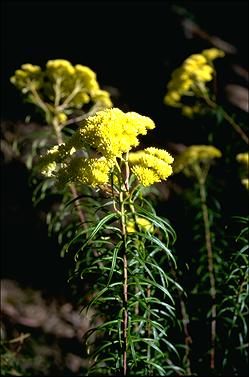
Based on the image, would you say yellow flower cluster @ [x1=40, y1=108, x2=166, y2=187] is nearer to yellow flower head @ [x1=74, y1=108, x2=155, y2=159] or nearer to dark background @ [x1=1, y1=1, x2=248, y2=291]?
yellow flower head @ [x1=74, y1=108, x2=155, y2=159]

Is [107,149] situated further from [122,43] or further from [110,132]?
[122,43]

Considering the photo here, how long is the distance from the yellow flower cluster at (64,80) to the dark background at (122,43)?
48.0 inches

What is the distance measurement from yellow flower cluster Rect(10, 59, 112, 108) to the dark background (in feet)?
4.00

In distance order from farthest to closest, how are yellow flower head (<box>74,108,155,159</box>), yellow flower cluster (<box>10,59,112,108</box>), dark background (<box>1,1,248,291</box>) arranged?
1. dark background (<box>1,1,248,291</box>)
2. yellow flower cluster (<box>10,59,112,108</box>)
3. yellow flower head (<box>74,108,155,159</box>)

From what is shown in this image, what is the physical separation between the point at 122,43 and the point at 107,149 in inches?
120

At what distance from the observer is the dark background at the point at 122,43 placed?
3.78 meters

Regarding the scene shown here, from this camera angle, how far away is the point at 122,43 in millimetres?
4062

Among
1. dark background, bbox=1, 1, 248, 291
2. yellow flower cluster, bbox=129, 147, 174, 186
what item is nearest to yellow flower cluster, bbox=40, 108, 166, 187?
yellow flower cluster, bbox=129, 147, 174, 186

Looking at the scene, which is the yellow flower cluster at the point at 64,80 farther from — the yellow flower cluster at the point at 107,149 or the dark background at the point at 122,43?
the dark background at the point at 122,43

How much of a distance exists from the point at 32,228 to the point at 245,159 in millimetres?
1771

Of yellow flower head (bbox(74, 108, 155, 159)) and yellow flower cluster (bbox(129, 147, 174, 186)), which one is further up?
yellow flower head (bbox(74, 108, 155, 159))

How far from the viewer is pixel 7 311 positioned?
10.5ft

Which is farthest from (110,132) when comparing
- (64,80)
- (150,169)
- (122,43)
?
(122,43)

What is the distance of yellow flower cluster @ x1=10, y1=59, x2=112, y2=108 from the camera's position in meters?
2.35
